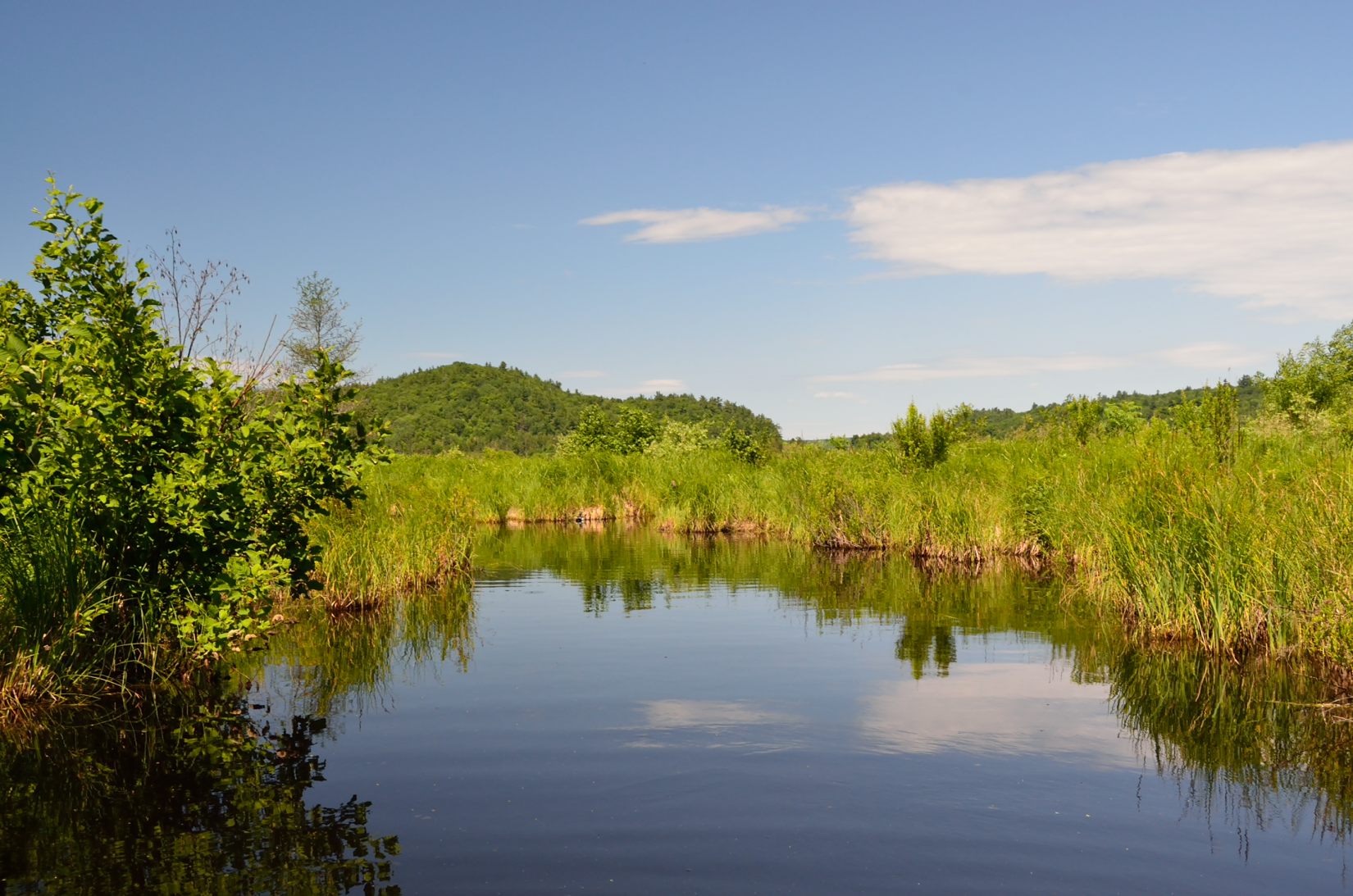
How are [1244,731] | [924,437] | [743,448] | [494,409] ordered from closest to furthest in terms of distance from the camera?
[1244,731] < [924,437] < [743,448] < [494,409]

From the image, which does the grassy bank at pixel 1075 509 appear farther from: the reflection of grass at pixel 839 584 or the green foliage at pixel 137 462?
the green foliage at pixel 137 462

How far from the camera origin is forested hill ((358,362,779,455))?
104062 millimetres

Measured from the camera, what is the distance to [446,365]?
12788 cm

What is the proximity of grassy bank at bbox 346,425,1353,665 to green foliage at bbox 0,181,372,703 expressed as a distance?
5.16 meters

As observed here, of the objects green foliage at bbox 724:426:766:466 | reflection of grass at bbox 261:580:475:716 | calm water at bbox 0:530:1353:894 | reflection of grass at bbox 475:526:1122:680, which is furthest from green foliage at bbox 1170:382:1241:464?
green foliage at bbox 724:426:766:466

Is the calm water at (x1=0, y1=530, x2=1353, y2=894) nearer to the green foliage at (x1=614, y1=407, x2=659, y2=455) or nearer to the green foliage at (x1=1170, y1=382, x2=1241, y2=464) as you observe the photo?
the green foliage at (x1=1170, y1=382, x2=1241, y2=464)

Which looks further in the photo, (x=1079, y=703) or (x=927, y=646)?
(x=927, y=646)

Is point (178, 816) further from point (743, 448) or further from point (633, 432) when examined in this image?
point (633, 432)

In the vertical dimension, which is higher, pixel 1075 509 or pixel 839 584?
pixel 1075 509

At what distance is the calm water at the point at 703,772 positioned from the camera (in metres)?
6.30

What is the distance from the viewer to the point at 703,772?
27.1ft

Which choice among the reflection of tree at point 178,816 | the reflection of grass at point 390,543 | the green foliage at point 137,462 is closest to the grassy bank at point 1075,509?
the reflection of grass at point 390,543

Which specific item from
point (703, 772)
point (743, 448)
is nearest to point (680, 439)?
point (743, 448)

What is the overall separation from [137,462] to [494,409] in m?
106
